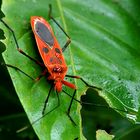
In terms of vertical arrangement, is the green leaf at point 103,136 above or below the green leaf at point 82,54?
below

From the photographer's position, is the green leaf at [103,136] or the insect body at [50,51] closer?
the green leaf at [103,136]

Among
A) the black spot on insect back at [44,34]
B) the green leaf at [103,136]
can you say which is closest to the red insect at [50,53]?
the black spot on insect back at [44,34]

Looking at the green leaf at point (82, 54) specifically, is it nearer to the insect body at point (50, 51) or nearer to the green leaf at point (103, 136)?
the insect body at point (50, 51)

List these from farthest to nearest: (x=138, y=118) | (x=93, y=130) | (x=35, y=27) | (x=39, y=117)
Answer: (x=93, y=130), (x=35, y=27), (x=138, y=118), (x=39, y=117)

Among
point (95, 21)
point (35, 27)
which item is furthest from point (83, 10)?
point (35, 27)

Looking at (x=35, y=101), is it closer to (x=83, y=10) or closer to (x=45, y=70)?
(x=45, y=70)
